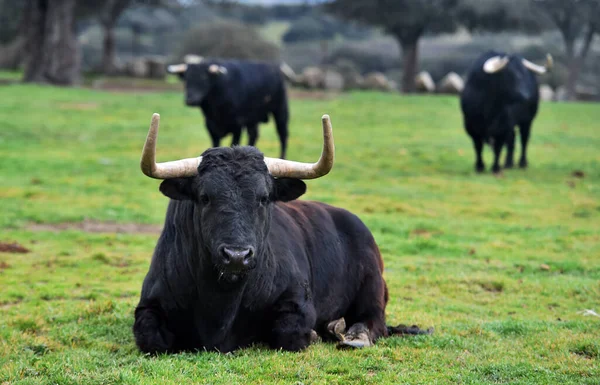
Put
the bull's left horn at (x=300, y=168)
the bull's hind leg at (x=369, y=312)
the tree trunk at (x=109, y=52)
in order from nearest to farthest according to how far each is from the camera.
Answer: the bull's left horn at (x=300, y=168) < the bull's hind leg at (x=369, y=312) < the tree trunk at (x=109, y=52)

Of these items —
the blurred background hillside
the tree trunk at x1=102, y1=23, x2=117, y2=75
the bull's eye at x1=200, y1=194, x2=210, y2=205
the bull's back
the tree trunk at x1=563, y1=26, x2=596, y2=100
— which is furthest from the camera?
the tree trunk at x1=102, y1=23, x2=117, y2=75

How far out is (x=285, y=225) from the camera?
A: 804cm

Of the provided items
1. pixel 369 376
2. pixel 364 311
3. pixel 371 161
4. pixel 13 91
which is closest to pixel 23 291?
pixel 364 311

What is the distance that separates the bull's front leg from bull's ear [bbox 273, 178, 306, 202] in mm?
832

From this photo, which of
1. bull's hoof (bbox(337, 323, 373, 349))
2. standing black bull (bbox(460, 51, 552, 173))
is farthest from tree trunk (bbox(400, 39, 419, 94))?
bull's hoof (bbox(337, 323, 373, 349))

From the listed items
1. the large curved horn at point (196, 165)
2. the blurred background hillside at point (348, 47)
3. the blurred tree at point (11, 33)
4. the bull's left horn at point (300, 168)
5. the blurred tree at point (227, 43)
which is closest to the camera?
the large curved horn at point (196, 165)

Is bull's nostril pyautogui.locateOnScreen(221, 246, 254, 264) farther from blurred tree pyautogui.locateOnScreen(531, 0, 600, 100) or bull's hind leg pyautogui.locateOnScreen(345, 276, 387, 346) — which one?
blurred tree pyautogui.locateOnScreen(531, 0, 600, 100)

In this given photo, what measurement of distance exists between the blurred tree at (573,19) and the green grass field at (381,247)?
68.2 feet

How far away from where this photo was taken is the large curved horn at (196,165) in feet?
21.2

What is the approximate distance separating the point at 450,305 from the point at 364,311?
5.98 ft

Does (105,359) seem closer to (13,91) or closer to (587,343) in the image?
(587,343)

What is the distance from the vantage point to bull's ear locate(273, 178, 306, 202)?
23.7 ft

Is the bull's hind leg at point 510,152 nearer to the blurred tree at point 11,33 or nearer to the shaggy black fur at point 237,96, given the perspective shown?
the shaggy black fur at point 237,96

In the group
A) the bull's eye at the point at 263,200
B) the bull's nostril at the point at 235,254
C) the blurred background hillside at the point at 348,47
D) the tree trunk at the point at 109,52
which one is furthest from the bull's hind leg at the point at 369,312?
the tree trunk at the point at 109,52
